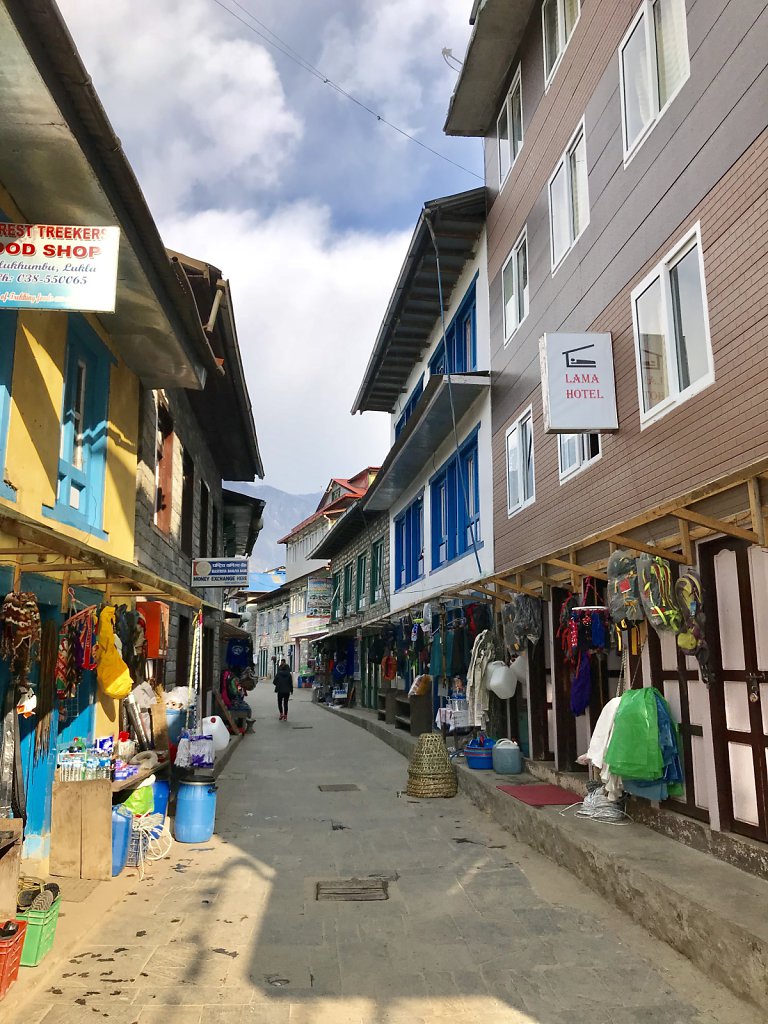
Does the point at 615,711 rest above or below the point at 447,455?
below

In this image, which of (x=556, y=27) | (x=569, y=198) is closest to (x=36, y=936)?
(x=569, y=198)

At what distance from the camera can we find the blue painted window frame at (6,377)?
5.77 metres

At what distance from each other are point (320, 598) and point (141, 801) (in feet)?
87.7

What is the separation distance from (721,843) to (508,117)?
11660mm

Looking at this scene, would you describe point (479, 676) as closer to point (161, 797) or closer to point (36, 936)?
point (161, 797)

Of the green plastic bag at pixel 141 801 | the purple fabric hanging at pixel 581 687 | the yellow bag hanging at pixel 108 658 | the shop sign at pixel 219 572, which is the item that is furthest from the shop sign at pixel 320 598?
the yellow bag hanging at pixel 108 658

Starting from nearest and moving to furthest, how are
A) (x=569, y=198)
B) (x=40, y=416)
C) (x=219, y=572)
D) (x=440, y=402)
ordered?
1. (x=40, y=416)
2. (x=569, y=198)
3. (x=219, y=572)
4. (x=440, y=402)

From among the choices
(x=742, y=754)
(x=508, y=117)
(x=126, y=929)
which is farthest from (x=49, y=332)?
(x=508, y=117)

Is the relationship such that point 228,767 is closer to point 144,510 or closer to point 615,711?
point 144,510

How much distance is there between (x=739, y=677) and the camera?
605cm

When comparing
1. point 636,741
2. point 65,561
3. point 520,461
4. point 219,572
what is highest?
point 520,461

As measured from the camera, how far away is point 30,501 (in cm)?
630

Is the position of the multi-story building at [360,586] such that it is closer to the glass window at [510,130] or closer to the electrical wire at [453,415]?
the electrical wire at [453,415]

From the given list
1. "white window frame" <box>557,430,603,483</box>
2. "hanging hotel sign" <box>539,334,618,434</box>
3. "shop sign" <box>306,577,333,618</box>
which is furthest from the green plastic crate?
"shop sign" <box>306,577,333,618</box>
